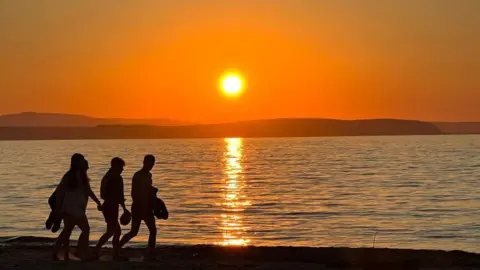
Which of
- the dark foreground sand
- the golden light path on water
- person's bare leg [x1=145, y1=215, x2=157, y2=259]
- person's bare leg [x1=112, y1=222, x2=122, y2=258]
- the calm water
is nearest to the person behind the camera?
the dark foreground sand

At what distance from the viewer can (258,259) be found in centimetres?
1561

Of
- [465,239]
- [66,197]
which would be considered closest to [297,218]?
[465,239]

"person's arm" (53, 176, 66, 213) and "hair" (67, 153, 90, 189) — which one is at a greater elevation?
"hair" (67, 153, 90, 189)

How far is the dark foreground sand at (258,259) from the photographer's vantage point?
Answer: 12969 mm

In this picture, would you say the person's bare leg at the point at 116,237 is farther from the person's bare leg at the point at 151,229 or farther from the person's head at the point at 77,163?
the person's head at the point at 77,163

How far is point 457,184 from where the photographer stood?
170 ft

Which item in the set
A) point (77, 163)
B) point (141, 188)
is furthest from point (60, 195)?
point (141, 188)

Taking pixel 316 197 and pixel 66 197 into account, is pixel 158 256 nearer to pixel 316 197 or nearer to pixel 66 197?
pixel 66 197

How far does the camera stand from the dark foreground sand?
12969mm

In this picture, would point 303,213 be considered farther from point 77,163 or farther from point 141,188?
point 77,163

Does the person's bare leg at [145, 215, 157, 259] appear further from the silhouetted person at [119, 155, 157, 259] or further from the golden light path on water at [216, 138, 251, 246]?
the golden light path on water at [216, 138, 251, 246]

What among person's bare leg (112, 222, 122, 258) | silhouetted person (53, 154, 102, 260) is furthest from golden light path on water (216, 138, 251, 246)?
silhouetted person (53, 154, 102, 260)

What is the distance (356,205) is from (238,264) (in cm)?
2267

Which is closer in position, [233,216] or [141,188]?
[141,188]
